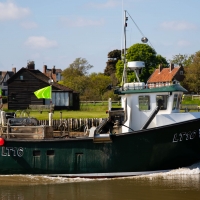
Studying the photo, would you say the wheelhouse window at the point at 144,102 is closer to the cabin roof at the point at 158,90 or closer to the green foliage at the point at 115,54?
the cabin roof at the point at 158,90

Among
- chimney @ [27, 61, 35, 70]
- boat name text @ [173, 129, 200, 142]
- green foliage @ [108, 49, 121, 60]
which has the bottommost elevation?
boat name text @ [173, 129, 200, 142]

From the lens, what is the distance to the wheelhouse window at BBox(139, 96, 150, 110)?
1977 centimetres

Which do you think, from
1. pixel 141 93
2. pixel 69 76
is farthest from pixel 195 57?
pixel 141 93

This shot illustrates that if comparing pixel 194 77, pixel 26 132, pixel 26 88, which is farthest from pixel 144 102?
pixel 194 77

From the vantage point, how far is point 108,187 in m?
17.8

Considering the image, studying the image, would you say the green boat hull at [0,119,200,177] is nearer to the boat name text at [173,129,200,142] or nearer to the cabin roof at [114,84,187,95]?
the boat name text at [173,129,200,142]

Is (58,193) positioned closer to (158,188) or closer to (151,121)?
(158,188)

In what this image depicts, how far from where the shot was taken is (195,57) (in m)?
72.6

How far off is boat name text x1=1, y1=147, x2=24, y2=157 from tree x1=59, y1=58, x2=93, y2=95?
51.1 metres

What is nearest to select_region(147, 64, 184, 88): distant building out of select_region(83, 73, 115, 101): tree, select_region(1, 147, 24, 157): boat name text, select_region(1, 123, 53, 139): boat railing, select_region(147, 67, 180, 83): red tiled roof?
select_region(147, 67, 180, 83): red tiled roof

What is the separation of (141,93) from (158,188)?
13.3 ft

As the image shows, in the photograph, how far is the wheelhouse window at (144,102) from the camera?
64.8ft

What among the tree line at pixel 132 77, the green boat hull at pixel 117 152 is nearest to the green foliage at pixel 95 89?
the tree line at pixel 132 77

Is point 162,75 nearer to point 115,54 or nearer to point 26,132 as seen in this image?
point 115,54
